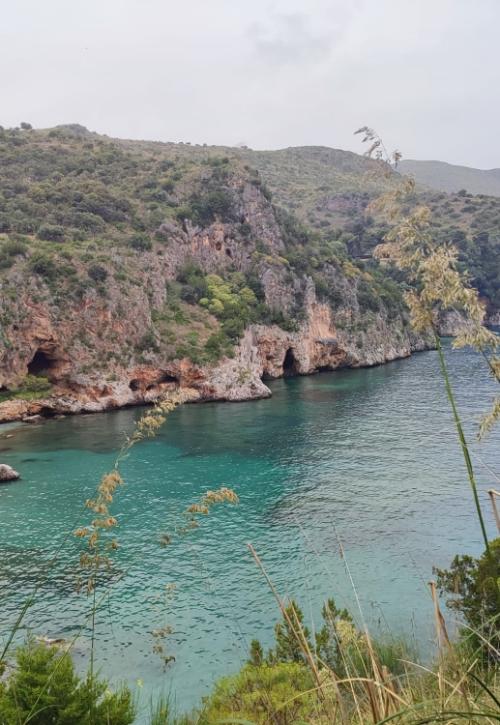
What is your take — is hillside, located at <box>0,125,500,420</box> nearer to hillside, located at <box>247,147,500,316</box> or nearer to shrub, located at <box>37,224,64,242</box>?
shrub, located at <box>37,224,64,242</box>

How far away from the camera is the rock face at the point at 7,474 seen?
27688mm

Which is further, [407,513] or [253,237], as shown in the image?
[253,237]

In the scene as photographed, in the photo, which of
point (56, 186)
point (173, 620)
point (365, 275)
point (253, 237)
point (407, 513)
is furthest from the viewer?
point (365, 275)

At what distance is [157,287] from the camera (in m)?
56.3

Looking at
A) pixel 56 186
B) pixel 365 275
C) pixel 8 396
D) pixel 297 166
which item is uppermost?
pixel 297 166

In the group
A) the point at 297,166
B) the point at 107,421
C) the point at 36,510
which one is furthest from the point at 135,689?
the point at 297,166

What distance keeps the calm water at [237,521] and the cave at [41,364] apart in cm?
577

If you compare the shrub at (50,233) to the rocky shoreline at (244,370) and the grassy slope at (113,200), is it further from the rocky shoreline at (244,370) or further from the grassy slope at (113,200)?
the rocky shoreline at (244,370)

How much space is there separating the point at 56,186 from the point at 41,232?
12.0 meters

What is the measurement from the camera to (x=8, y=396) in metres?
42.3

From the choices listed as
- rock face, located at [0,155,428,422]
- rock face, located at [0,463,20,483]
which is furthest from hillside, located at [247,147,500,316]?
rock face, located at [0,463,20,483]

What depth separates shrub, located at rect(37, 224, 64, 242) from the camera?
53.0 meters

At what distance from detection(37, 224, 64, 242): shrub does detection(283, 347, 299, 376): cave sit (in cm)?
2670

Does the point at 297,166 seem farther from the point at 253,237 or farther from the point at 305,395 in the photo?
the point at 305,395
